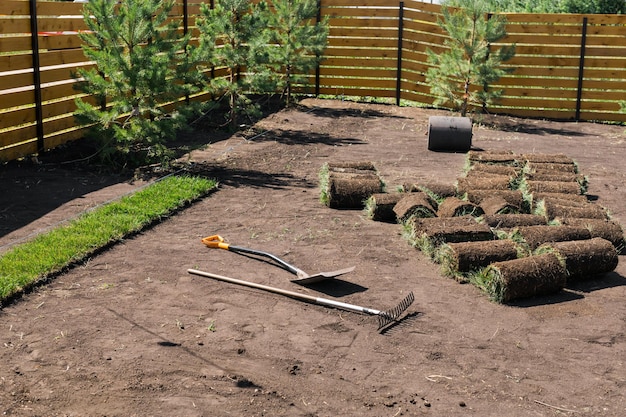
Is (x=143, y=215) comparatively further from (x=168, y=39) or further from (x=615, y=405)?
(x=615, y=405)

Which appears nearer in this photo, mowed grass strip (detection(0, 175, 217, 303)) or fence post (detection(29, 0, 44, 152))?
mowed grass strip (detection(0, 175, 217, 303))

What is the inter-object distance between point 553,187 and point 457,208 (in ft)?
5.30

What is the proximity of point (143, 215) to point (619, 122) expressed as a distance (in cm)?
1211

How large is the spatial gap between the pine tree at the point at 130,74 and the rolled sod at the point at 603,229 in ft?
17.9

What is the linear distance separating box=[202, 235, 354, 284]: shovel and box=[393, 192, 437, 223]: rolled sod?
4.83ft

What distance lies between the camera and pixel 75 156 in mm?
11367

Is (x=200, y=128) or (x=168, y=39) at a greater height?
(x=168, y=39)

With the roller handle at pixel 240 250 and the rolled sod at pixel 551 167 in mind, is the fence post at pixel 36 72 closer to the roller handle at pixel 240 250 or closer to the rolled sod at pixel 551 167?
the roller handle at pixel 240 250

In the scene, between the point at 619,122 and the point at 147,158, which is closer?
the point at 147,158

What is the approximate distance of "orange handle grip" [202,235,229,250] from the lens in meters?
7.82

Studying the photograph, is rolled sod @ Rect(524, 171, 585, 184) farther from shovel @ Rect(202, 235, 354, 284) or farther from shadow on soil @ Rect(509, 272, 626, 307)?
shovel @ Rect(202, 235, 354, 284)

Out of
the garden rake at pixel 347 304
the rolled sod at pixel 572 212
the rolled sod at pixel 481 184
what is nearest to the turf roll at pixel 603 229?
the rolled sod at pixel 572 212

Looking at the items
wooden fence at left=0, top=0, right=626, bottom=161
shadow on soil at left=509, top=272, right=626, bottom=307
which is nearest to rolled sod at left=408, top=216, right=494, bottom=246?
shadow on soil at left=509, top=272, right=626, bottom=307

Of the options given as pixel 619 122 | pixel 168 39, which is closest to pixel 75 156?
pixel 168 39
